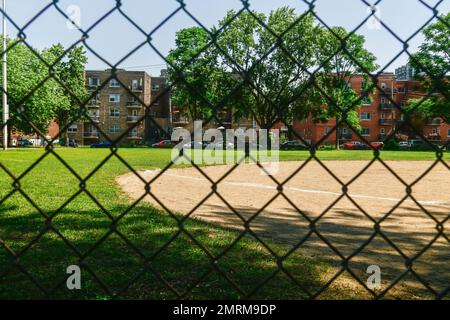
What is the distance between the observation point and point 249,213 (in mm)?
6793

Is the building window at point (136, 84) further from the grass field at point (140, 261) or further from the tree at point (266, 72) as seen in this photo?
the grass field at point (140, 261)

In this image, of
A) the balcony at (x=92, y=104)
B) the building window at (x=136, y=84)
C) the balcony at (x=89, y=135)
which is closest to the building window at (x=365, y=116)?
the building window at (x=136, y=84)

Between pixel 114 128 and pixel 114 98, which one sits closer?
pixel 114 98

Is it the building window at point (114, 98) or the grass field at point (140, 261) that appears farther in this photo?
the building window at point (114, 98)

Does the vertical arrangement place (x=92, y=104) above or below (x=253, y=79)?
above

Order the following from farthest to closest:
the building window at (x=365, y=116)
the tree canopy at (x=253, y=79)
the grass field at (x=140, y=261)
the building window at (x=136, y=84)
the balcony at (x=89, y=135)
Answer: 1. the building window at (x=136, y=84)
2. the balcony at (x=89, y=135)
3. the building window at (x=365, y=116)
4. the grass field at (x=140, y=261)
5. the tree canopy at (x=253, y=79)

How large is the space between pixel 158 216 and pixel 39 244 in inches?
75.4

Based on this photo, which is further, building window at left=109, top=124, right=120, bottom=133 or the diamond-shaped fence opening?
building window at left=109, top=124, right=120, bottom=133

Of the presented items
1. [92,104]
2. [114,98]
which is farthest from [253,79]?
[114,98]

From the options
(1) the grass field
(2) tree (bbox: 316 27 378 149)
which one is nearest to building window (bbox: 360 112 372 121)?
(2) tree (bbox: 316 27 378 149)

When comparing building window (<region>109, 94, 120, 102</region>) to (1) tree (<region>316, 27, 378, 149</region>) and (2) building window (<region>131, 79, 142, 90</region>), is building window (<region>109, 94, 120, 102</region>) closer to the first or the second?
(2) building window (<region>131, 79, 142, 90</region>)

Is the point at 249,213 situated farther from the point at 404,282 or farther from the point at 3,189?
the point at 3,189

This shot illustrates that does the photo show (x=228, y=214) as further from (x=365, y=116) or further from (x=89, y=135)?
(x=89, y=135)
